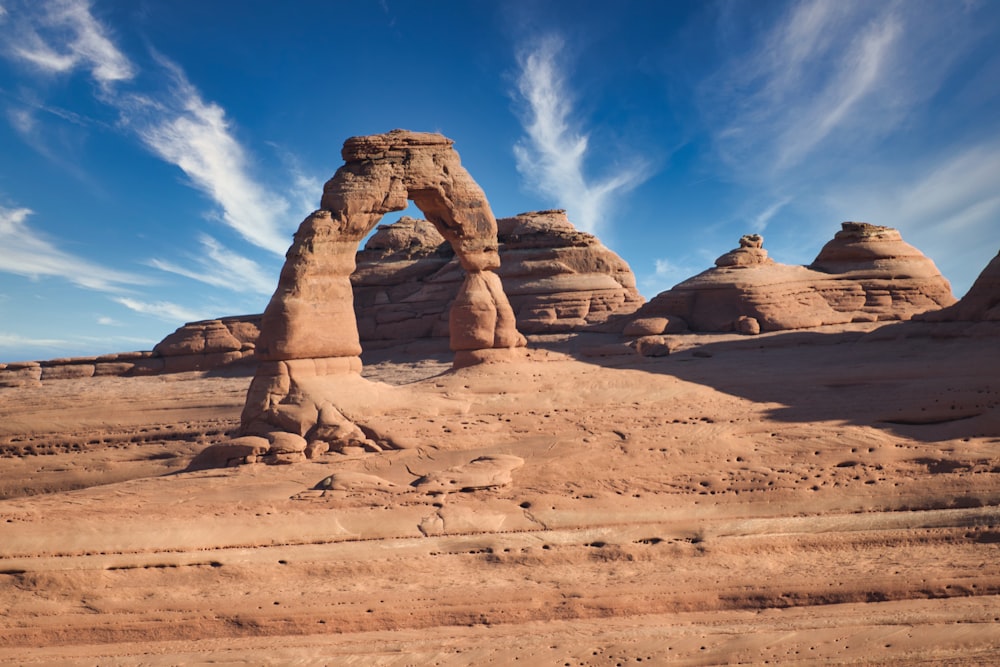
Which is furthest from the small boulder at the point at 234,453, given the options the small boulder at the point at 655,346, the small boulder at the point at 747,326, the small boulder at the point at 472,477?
the small boulder at the point at 747,326

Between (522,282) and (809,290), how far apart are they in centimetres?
979

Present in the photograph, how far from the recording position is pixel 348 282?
12.0 meters

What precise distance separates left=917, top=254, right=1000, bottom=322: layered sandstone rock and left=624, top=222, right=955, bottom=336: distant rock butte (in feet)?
17.1

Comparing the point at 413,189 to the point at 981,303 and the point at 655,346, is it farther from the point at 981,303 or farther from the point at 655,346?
the point at 981,303

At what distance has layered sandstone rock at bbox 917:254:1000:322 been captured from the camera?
13.9m

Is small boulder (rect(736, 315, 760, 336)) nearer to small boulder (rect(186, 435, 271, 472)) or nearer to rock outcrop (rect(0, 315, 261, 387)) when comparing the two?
small boulder (rect(186, 435, 271, 472))

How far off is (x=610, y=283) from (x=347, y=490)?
61.3 feet

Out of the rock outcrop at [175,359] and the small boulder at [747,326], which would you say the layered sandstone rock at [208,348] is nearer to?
the rock outcrop at [175,359]

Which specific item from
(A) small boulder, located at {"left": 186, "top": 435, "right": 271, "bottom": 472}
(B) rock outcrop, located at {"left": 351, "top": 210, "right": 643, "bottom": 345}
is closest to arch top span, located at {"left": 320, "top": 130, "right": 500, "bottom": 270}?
(A) small boulder, located at {"left": 186, "top": 435, "right": 271, "bottom": 472}

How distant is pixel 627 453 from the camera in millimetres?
9305

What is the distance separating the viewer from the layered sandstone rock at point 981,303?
1393cm

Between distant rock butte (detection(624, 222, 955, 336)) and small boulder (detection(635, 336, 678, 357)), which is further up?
distant rock butte (detection(624, 222, 955, 336))

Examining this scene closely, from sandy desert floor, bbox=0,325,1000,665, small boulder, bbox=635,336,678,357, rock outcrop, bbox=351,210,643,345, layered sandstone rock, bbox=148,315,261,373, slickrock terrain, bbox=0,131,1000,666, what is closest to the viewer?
sandy desert floor, bbox=0,325,1000,665

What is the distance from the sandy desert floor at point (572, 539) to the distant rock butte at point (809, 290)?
9020mm
